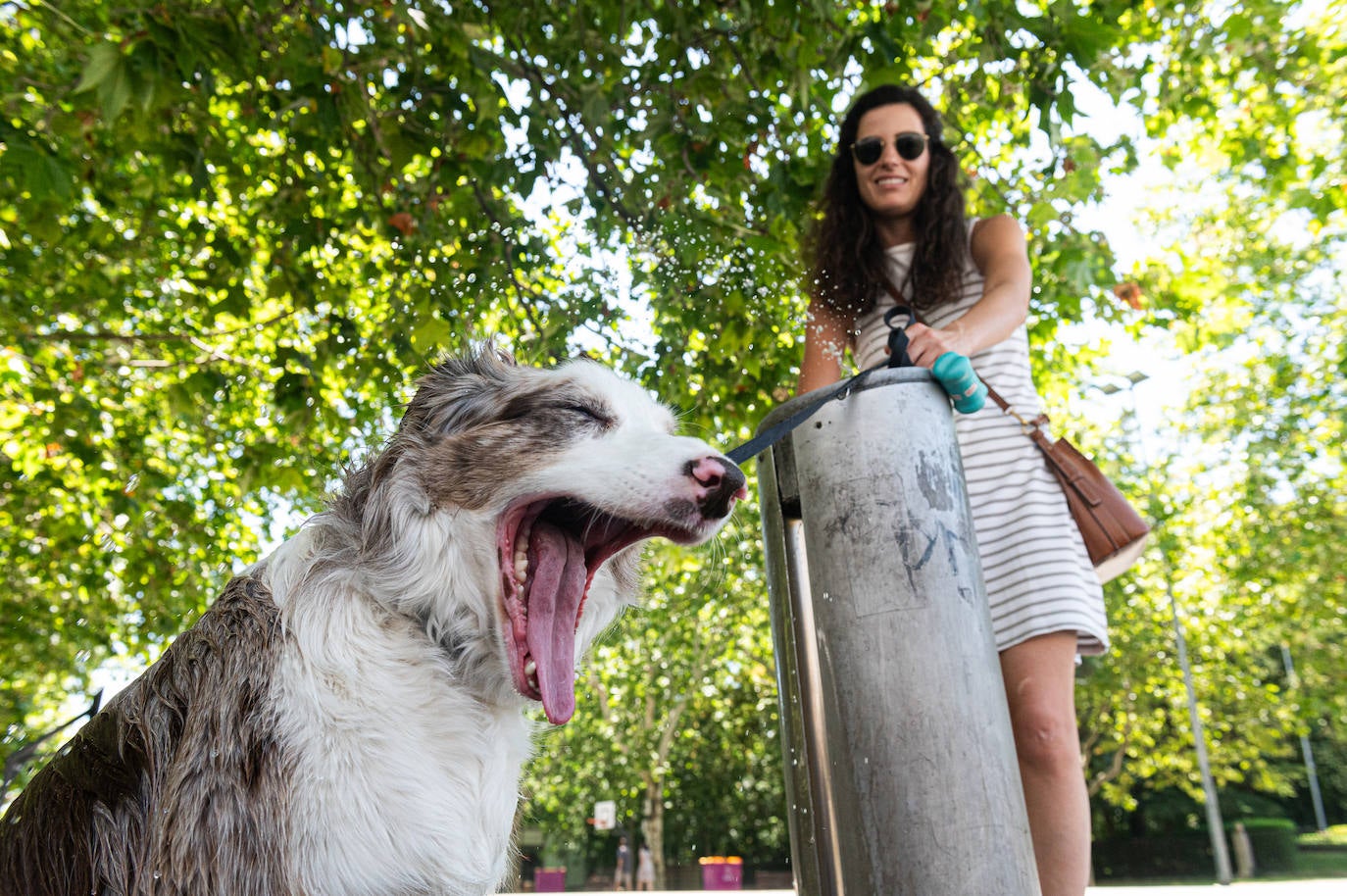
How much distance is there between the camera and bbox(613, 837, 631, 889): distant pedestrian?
1079 inches

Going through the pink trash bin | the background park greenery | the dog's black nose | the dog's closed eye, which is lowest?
the pink trash bin

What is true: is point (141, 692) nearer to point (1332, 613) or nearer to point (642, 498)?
point (642, 498)

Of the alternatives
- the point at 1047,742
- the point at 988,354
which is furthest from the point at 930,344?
the point at 1047,742

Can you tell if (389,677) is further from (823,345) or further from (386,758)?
(823,345)

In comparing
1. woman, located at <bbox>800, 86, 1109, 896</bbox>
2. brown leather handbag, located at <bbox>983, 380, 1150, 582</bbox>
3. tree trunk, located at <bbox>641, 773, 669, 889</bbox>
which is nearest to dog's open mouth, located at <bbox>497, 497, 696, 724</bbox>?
woman, located at <bbox>800, 86, 1109, 896</bbox>

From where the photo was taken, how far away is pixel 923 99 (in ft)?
11.0

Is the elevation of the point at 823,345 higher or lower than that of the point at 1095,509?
higher

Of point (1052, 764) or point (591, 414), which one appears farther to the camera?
point (1052, 764)

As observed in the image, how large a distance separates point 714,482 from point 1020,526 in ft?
3.82

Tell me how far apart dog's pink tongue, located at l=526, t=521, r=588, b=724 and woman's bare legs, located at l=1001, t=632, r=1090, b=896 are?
50.8 inches

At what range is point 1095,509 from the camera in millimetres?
2703

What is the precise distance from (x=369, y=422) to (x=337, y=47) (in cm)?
301

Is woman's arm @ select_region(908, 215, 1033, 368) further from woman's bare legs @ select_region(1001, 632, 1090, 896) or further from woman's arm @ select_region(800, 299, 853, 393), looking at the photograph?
woman's bare legs @ select_region(1001, 632, 1090, 896)

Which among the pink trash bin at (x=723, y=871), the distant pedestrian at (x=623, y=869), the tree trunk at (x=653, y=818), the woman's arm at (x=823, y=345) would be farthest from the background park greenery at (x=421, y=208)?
the distant pedestrian at (x=623, y=869)
